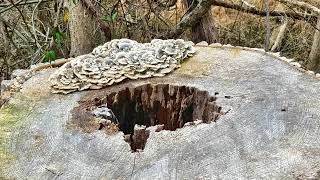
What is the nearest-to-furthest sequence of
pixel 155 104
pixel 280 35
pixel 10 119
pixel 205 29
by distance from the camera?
pixel 10 119, pixel 155 104, pixel 205 29, pixel 280 35

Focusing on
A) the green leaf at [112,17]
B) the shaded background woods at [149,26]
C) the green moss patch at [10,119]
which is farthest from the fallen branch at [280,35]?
the green moss patch at [10,119]

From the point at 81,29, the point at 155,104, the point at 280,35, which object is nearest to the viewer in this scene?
the point at 155,104

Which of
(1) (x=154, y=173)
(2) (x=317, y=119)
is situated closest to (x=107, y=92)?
(1) (x=154, y=173)

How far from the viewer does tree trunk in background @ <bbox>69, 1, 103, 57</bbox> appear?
3760 millimetres

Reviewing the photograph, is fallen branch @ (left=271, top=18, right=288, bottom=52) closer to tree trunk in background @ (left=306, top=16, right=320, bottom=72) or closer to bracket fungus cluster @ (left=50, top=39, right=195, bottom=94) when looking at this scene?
tree trunk in background @ (left=306, top=16, right=320, bottom=72)

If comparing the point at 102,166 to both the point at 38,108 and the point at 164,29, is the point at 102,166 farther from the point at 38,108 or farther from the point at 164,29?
the point at 164,29

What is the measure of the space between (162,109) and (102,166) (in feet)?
2.38

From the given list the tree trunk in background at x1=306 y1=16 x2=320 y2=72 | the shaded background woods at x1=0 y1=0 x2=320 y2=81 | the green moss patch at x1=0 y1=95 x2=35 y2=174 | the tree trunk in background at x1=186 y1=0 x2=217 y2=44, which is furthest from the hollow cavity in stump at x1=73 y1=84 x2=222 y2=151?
the tree trunk in background at x1=306 y1=16 x2=320 y2=72

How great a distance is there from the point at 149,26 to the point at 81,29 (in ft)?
2.47

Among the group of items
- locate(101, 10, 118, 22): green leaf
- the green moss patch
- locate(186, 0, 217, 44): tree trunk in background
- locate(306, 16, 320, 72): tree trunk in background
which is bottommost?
locate(306, 16, 320, 72): tree trunk in background

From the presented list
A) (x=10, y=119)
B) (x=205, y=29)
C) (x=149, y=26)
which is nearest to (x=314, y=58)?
(x=205, y=29)

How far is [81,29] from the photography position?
383cm

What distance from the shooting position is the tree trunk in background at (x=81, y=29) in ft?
12.3

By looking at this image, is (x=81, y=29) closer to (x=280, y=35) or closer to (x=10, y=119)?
(x=280, y=35)
